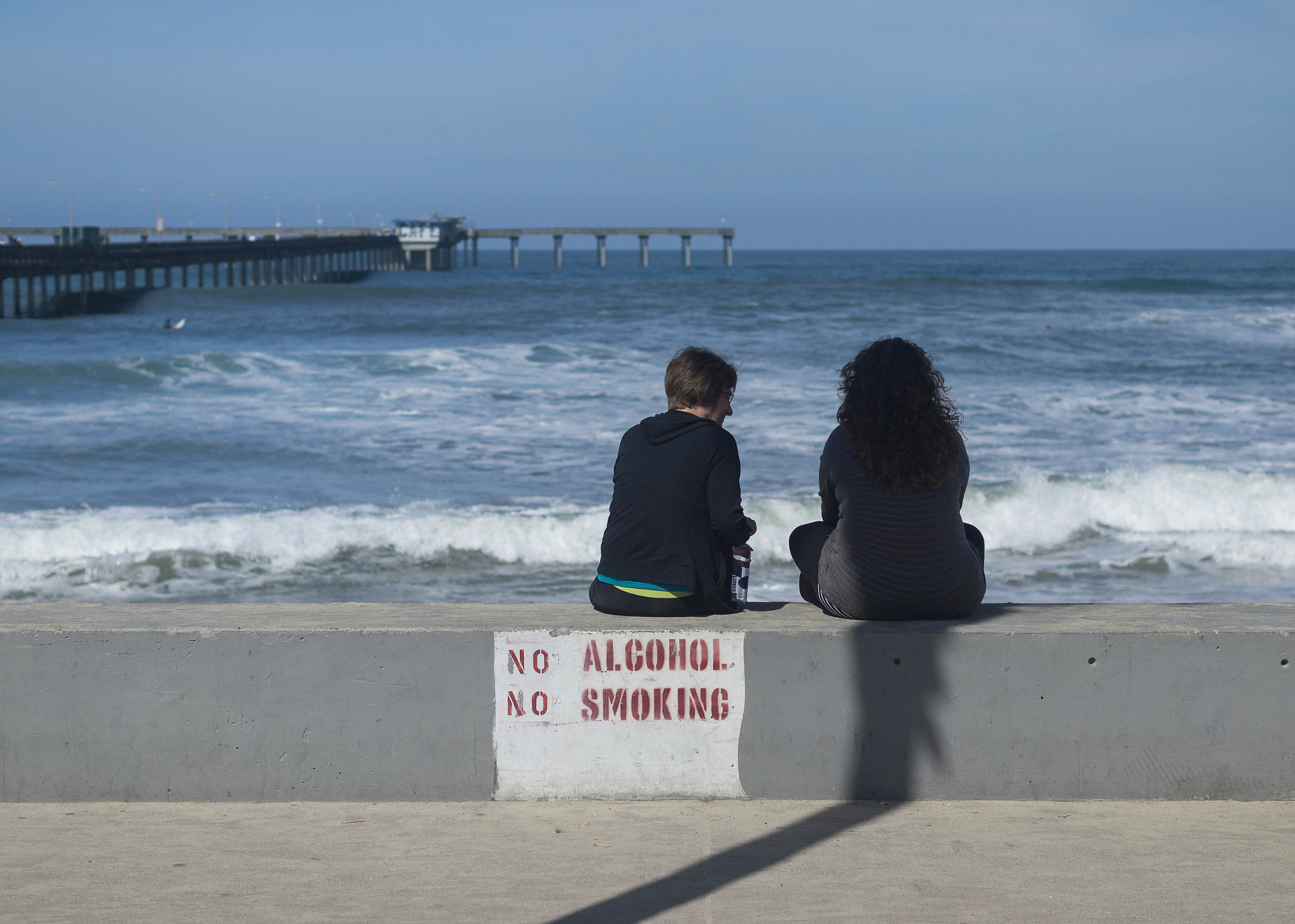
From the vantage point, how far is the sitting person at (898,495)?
3.32 meters

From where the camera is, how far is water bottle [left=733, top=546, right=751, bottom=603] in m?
3.58

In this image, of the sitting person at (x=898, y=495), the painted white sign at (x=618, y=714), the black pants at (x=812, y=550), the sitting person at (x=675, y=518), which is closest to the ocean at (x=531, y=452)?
the black pants at (x=812, y=550)

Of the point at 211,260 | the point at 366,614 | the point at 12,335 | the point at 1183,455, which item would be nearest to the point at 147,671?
the point at 366,614

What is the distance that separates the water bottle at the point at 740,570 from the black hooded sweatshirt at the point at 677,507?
94mm

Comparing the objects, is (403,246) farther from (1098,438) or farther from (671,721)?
(671,721)

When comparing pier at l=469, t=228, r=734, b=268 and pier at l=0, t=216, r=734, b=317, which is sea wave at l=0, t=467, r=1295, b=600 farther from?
pier at l=469, t=228, r=734, b=268

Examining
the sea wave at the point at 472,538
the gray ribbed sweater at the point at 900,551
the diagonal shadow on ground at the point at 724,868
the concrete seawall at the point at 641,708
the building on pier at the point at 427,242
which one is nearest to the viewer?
the diagonal shadow on ground at the point at 724,868

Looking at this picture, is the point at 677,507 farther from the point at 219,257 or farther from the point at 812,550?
the point at 219,257

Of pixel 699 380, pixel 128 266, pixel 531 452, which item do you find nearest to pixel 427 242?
pixel 128 266

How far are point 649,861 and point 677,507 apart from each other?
0.97 metres

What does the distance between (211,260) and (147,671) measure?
199ft

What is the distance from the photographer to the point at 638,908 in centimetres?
273

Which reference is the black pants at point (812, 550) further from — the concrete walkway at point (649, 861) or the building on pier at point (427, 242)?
the building on pier at point (427, 242)

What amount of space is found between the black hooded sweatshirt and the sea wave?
Answer: 4.65m
